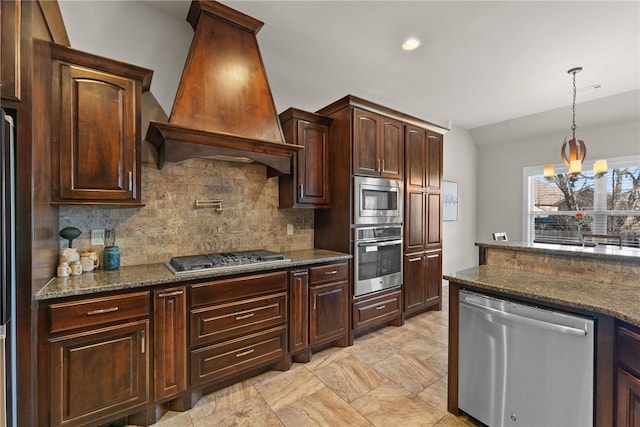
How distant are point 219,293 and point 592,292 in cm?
230

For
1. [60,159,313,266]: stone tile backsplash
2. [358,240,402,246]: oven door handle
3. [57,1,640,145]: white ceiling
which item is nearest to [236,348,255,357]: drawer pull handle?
[60,159,313,266]: stone tile backsplash

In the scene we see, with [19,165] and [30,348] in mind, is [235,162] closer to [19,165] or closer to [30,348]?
[19,165]

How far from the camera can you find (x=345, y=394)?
2166 millimetres

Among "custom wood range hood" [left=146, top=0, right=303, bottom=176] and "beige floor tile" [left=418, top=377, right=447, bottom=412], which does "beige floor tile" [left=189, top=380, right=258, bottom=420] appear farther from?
"custom wood range hood" [left=146, top=0, right=303, bottom=176]

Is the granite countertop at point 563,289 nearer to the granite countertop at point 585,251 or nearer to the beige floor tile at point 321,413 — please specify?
the granite countertop at point 585,251

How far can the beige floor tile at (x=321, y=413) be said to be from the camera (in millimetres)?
1870

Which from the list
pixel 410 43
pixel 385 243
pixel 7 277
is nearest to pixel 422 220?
pixel 385 243

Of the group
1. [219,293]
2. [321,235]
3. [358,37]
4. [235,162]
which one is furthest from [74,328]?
[358,37]

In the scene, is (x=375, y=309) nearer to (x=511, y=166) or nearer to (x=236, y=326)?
(x=236, y=326)

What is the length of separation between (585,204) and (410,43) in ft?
14.9

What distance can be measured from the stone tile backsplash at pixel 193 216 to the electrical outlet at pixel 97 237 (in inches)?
1.2

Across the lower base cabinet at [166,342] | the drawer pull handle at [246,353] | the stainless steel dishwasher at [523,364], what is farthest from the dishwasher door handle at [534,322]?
the drawer pull handle at [246,353]

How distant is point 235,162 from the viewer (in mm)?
2785

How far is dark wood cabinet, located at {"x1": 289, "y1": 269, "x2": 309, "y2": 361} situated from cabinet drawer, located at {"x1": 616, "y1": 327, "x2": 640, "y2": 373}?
6.41 feet
